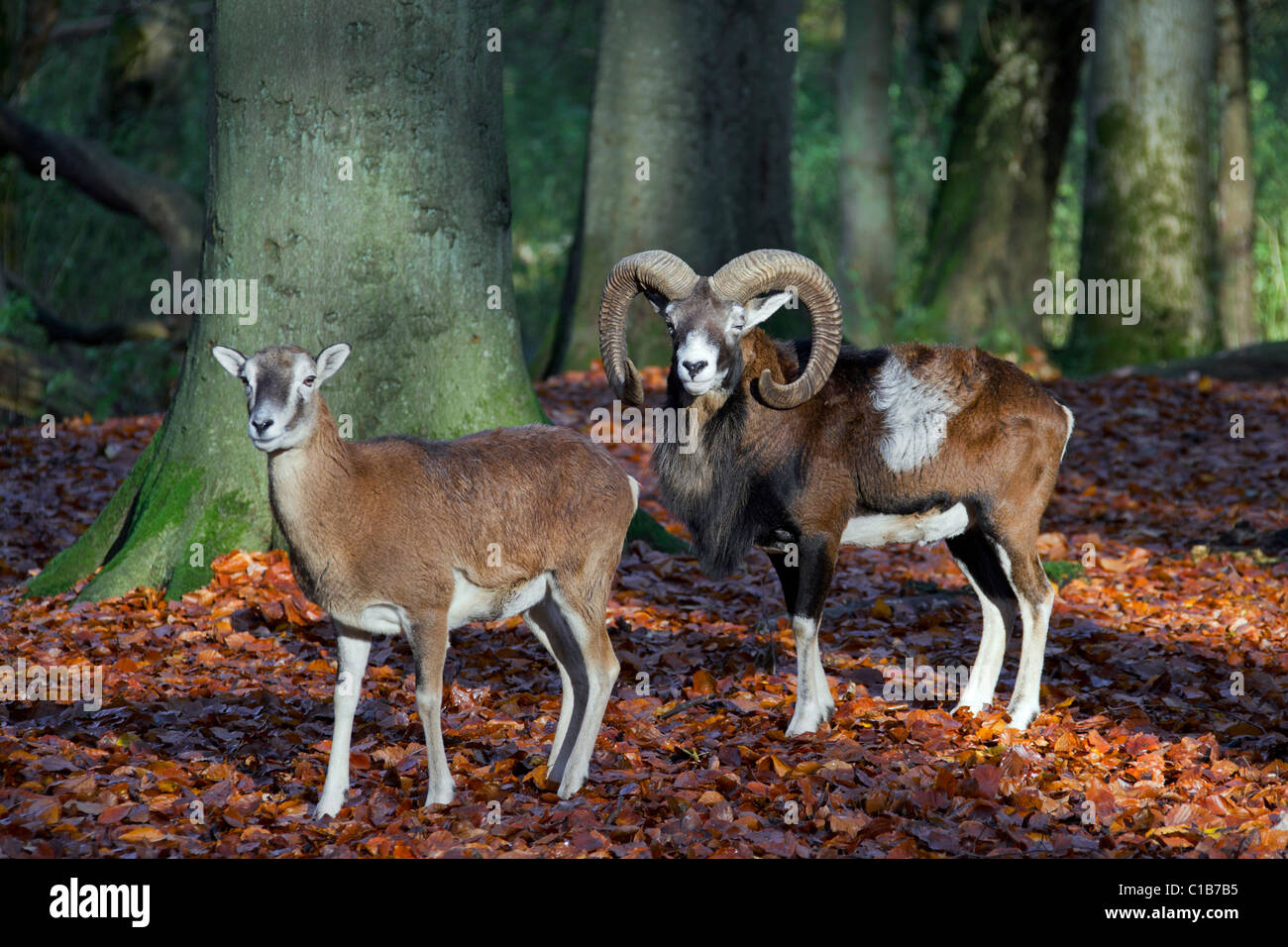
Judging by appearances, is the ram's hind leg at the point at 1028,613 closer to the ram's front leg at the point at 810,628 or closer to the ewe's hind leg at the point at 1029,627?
the ewe's hind leg at the point at 1029,627

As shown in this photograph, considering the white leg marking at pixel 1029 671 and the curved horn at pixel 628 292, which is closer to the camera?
the white leg marking at pixel 1029 671

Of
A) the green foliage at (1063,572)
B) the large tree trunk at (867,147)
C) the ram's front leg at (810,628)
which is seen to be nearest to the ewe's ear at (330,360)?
the ram's front leg at (810,628)

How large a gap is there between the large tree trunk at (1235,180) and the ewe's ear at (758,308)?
15283 millimetres

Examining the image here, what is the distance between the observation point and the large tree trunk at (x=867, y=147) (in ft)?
75.8

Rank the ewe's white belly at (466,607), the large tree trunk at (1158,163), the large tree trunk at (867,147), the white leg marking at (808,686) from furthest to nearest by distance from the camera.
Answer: the large tree trunk at (867,147)
the large tree trunk at (1158,163)
the white leg marking at (808,686)
the ewe's white belly at (466,607)

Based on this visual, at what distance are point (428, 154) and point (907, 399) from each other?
3.57m

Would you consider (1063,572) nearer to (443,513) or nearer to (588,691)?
(588,691)

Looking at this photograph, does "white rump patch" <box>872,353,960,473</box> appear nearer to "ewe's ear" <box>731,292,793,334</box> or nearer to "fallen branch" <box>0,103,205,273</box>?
"ewe's ear" <box>731,292,793,334</box>

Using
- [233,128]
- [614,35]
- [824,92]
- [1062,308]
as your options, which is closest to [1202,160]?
[1062,308]

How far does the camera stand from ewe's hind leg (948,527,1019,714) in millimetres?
7488

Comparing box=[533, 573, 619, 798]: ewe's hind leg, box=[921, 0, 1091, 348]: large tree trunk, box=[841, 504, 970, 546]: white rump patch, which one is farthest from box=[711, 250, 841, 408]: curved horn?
box=[921, 0, 1091, 348]: large tree trunk

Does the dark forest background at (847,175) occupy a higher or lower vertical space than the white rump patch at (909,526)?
higher

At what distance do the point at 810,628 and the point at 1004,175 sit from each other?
13.4 meters

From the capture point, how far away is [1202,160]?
16297mm
